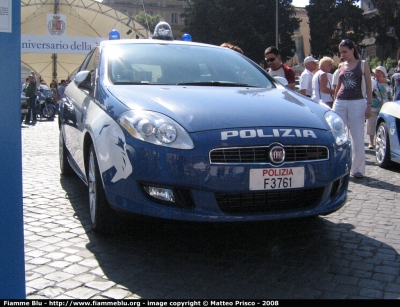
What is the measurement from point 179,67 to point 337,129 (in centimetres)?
146

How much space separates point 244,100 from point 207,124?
0.58 m

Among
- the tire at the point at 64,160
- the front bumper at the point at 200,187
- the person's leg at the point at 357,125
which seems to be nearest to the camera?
the front bumper at the point at 200,187

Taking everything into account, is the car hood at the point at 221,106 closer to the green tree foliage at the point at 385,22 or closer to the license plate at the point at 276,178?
the license plate at the point at 276,178

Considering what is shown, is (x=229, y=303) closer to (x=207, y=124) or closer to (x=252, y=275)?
(x=252, y=275)

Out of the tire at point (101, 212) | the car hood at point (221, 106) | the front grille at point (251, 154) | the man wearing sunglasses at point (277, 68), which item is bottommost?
the tire at point (101, 212)

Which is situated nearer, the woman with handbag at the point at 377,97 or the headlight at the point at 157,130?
the headlight at the point at 157,130

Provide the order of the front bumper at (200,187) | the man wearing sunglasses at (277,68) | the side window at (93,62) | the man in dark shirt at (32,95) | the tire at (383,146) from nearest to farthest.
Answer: the front bumper at (200,187), the side window at (93,62), the tire at (383,146), the man wearing sunglasses at (277,68), the man in dark shirt at (32,95)

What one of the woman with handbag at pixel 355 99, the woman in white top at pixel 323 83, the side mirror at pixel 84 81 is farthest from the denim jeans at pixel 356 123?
the side mirror at pixel 84 81

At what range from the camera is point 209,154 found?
3.45 metres

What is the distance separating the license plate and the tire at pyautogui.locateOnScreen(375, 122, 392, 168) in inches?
174

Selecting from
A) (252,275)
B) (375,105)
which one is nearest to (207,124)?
(252,275)

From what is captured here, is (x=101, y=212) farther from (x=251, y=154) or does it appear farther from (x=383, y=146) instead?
(x=383, y=146)

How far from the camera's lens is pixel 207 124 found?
360 centimetres

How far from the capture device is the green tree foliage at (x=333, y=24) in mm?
55906
